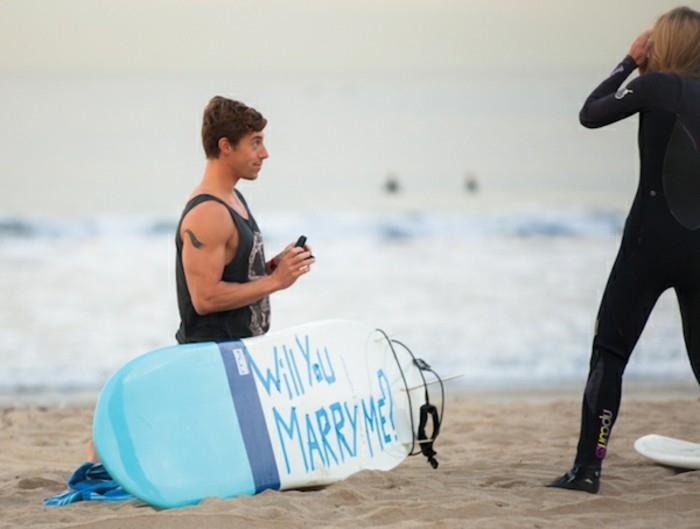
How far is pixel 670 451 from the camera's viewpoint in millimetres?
4988

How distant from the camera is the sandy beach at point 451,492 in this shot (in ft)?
Result: 12.6

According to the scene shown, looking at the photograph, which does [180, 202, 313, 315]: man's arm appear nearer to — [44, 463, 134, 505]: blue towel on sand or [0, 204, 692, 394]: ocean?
[44, 463, 134, 505]: blue towel on sand

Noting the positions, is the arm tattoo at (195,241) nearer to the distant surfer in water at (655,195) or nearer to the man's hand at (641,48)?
the distant surfer in water at (655,195)

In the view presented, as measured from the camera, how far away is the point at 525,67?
2016 inches

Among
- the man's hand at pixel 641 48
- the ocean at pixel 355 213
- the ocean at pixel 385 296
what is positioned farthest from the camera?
the ocean at pixel 355 213

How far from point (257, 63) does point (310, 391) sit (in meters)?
48.6

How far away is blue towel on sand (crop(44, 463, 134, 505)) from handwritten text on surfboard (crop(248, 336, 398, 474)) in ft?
2.14

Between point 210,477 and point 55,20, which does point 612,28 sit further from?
point 210,477

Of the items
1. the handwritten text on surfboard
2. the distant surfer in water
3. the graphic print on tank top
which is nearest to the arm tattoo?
the graphic print on tank top

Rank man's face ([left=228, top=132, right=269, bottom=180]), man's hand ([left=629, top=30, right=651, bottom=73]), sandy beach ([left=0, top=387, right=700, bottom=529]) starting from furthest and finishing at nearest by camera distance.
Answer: man's face ([left=228, top=132, right=269, bottom=180])
man's hand ([left=629, top=30, right=651, bottom=73])
sandy beach ([left=0, top=387, right=700, bottom=529])

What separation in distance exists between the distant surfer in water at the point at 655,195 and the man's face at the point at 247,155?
1226mm

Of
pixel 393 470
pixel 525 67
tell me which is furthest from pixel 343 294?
pixel 525 67

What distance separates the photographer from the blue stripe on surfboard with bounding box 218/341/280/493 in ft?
14.3

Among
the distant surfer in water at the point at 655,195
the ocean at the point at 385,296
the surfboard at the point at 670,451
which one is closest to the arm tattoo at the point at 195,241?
the distant surfer in water at the point at 655,195
